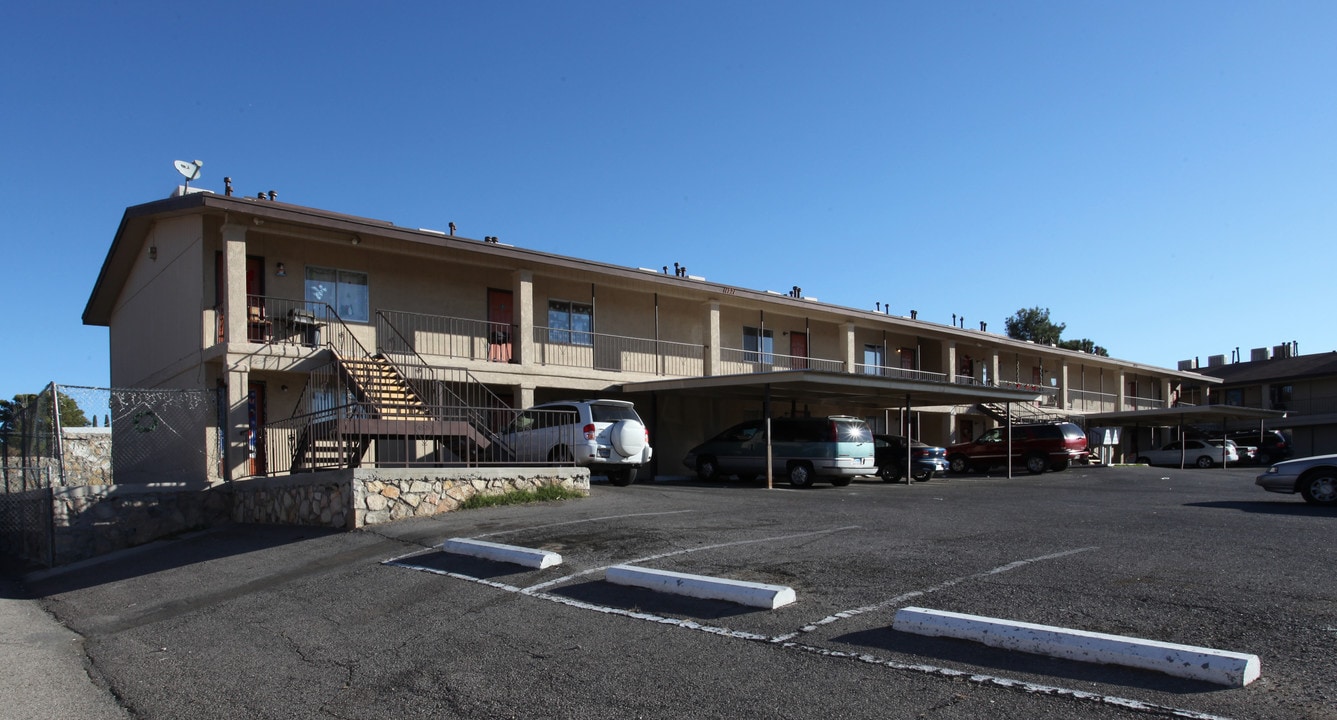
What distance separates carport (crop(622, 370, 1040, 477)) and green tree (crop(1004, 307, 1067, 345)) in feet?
153

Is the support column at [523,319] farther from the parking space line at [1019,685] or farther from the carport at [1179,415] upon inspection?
the carport at [1179,415]

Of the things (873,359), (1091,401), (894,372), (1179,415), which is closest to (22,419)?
(873,359)

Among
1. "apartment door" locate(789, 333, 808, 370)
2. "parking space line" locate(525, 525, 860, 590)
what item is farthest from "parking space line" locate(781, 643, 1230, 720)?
"apartment door" locate(789, 333, 808, 370)

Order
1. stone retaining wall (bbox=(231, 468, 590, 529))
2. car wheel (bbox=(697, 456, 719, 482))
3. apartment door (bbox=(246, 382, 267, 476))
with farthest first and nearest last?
car wheel (bbox=(697, 456, 719, 482)), apartment door (bbox=(246, 382, 267, 476)), stone retaining wall (bbox=(231, 468, 590, 529))

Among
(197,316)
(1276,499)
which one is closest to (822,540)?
(1276,499)

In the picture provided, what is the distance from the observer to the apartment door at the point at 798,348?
101ft

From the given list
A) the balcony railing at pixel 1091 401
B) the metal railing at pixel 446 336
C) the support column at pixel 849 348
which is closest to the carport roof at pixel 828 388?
the support column at pixel 849 348

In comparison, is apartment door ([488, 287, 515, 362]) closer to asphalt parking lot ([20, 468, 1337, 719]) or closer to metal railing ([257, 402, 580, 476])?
metal railing ([257, 402, 580, 476])

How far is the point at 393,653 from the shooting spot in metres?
6.82

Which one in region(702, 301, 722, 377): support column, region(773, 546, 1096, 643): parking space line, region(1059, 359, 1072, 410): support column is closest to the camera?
region(773, 546, 1096, 643): parking space line

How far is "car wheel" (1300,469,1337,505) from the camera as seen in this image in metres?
14.6

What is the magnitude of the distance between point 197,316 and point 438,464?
7.82 metres

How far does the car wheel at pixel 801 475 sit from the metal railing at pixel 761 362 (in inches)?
232

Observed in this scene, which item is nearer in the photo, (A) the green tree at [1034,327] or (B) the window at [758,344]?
(B) the window at [758,344]
